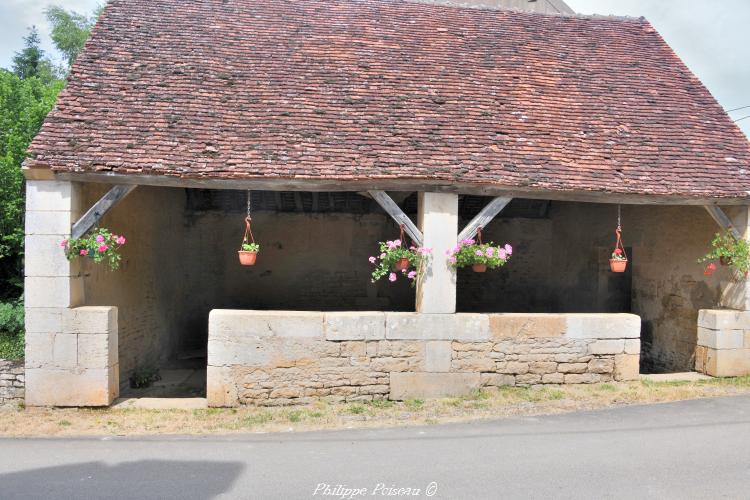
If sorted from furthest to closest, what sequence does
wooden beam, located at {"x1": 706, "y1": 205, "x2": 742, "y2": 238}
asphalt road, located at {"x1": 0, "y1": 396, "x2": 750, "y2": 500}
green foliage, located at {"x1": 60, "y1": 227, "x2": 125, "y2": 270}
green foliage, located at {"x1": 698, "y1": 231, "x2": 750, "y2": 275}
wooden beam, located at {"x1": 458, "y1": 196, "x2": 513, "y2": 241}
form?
wooden beam, located at {"x1": 706, "y1": 205, "x2": 742, "y2": 238} < green foliage, located at {"x1": 698, "y1": 231, "x2": 750, "y2": 275} < wooden beam, located at {"x1": 458, "y1": 196, "x2": 513, "y2": 241} < green foliage, located at {"x1": 60, "y1": 227, "x2": 125, "y2": 270} < asphalt road, located at {"x1": 0, "y1": 396, "x2": 750, "y2": 500}

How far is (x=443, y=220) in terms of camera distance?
21.1 feet

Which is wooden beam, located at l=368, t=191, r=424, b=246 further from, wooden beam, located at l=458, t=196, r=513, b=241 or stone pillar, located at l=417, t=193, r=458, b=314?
wooden beam, located at l=458, t=196, r=513, b=241

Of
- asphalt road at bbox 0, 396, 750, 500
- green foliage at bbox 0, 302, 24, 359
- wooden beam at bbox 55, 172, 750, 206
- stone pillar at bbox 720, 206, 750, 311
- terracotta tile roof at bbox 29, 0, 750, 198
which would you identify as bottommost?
asphalt road at bbox 0, 396, 750, 500

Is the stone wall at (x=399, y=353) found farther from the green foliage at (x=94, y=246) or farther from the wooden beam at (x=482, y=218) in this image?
the green foliage at (x=94, y=246)

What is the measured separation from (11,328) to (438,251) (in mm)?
5704

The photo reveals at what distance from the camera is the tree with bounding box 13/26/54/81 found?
1948 cm

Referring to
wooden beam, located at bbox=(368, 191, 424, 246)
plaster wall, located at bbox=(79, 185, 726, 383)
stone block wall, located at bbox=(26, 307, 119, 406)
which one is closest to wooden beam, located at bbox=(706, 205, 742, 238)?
plaster wall, located at bbox=(79, 185, 726, 383)

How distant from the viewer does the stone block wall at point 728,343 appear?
7.06m

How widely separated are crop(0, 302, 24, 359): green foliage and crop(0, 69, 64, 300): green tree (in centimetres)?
95

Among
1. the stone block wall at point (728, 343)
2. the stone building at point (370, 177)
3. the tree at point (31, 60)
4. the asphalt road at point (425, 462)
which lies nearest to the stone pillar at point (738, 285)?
the stone building at point (370, 177)

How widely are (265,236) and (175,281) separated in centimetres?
192

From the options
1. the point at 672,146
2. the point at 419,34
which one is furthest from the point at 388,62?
the point at 672,146

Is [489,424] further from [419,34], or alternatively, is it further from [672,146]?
[419,34]

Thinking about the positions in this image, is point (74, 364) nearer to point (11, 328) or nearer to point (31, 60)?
point (11, 328)
